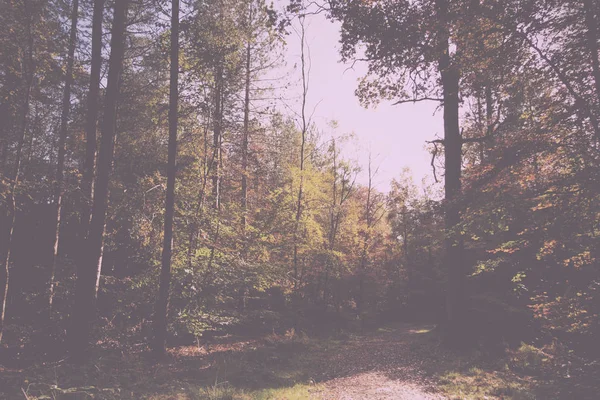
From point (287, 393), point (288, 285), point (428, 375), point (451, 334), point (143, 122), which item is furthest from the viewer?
point (288, 285)

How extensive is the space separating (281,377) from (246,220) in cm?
649

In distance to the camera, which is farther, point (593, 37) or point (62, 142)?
point (62, 142)

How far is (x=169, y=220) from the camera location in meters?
8.52

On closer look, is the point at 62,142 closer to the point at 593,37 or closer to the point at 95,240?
the point at 95,240

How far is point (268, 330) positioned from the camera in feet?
45.0

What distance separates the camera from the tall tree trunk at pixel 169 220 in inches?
332

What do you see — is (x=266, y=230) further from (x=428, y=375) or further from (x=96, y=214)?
(x=428, y=375)

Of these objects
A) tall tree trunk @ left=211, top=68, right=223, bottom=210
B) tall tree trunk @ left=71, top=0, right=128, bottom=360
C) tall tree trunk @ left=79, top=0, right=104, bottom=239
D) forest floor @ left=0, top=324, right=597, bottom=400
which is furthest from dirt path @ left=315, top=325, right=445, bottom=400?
tall tree trunk @ left=79, top=0, right=104, bottom=239

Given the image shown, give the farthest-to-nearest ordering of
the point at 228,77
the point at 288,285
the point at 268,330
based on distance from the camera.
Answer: the point at 288,285 → the point at 268,330 → the point at 228,77

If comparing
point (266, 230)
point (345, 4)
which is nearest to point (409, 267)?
point (266, 230)

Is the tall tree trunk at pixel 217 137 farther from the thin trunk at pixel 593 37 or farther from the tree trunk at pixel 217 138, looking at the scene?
the thin trunk at pixel 593 37

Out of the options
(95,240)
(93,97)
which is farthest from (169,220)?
(93,97)

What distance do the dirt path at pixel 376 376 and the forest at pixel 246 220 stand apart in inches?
3.3

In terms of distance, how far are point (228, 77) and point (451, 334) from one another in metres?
10.4
